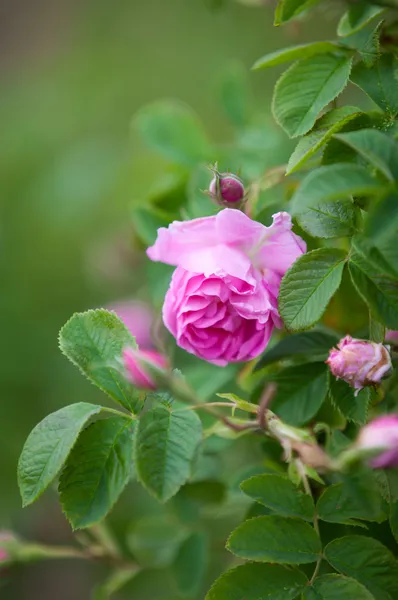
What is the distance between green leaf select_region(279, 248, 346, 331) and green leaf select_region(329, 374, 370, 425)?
72 millimetres

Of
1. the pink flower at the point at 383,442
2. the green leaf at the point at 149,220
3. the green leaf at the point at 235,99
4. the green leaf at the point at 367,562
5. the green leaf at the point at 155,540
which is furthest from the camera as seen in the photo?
the green leaf at the point at 235,99

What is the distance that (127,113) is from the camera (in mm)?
2064

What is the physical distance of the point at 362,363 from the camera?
0.48 meters

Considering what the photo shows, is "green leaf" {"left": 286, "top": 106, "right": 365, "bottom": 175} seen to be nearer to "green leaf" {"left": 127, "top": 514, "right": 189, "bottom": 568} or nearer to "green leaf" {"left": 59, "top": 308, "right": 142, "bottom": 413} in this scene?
"green leaf" {"left": 59, "top": 308, "right": 142, "bottom": 413}

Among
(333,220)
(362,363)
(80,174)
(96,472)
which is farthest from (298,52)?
(80,174)

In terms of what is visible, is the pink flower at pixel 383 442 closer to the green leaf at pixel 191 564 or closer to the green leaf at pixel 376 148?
the green leaf at pixel 376 148

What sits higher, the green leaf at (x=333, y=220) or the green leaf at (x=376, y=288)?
the green leaf at (x=333, y=220)

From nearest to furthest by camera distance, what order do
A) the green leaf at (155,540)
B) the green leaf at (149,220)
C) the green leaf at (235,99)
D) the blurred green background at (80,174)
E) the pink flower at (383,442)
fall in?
1. the pink flower at (383,442)
2. the green leaf at (149,220)
3. the green leaf at (155,540)
4. the green leaf at (235,99)
5. the blurred green background at (80,174)

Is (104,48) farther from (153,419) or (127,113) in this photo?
(153,419)

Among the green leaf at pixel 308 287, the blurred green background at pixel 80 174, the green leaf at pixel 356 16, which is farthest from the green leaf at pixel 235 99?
the green leaf at pixel 308 287

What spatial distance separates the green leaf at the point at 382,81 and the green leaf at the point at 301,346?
18cm

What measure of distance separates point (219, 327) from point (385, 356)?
116 millimetres

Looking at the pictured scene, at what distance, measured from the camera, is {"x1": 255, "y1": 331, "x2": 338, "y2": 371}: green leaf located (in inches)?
22.1

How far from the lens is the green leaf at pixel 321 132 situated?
49 cm
